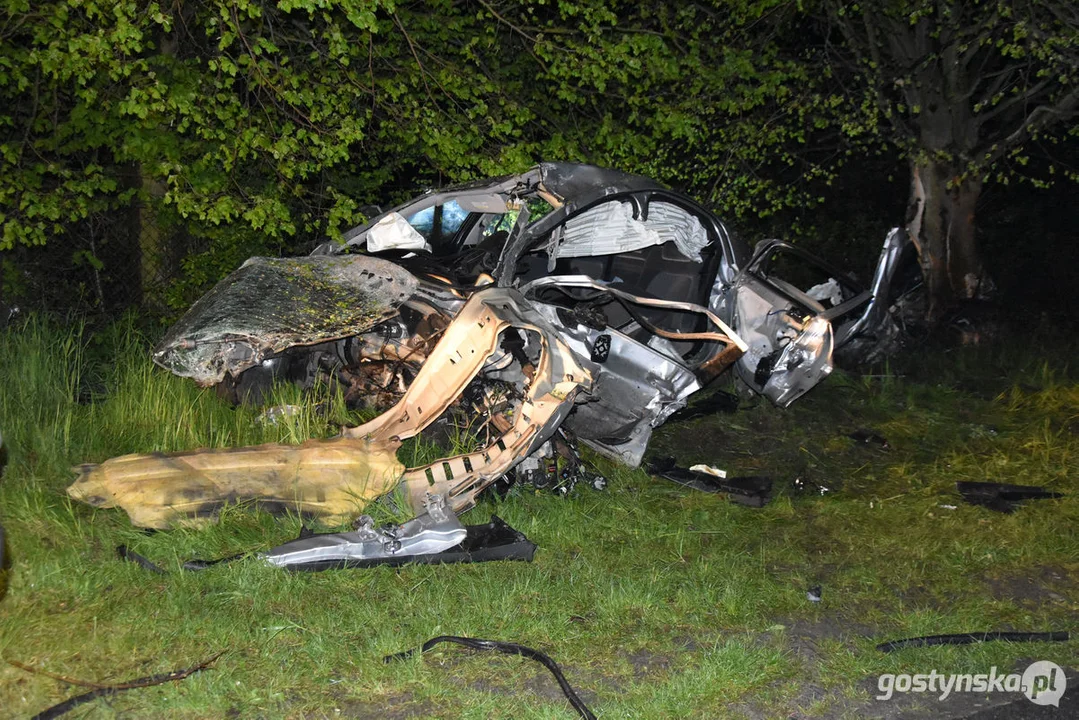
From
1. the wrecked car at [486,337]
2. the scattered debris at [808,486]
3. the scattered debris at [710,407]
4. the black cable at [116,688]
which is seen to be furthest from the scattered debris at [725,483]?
the black cable at [116,688]

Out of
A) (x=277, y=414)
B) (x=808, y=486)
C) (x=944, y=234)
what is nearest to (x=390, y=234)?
(x=277, y=414)

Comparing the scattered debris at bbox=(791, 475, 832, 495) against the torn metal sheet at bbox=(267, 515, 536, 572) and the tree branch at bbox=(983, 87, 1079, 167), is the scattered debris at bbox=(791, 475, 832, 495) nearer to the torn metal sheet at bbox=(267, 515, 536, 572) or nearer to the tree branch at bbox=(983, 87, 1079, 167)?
the torn metal sheet at bbox=(267, 515, 536, 572)

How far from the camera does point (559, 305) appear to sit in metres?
5.96

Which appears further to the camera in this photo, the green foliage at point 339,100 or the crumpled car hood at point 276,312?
the green foliage at point 339,100

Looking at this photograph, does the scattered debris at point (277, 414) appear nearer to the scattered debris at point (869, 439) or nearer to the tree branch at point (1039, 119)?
the scattered debris at point (869, 439)

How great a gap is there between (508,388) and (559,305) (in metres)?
0.70

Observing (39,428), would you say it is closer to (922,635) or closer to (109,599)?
(109,599)

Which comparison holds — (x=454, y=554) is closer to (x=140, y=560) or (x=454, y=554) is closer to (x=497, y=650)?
(x=497, y=650)

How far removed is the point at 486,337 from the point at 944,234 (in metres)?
6.14

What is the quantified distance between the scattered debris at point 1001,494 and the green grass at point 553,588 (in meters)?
0.12

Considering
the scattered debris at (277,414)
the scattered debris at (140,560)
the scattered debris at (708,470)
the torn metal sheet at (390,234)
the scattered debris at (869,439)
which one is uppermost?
the torn metal sheet at (390,234)

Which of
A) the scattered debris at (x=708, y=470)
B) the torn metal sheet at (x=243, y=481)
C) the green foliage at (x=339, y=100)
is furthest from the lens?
the green foliage at (x=339, y=100)

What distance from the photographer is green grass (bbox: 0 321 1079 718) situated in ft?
12.2

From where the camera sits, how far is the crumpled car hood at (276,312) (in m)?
5.21
